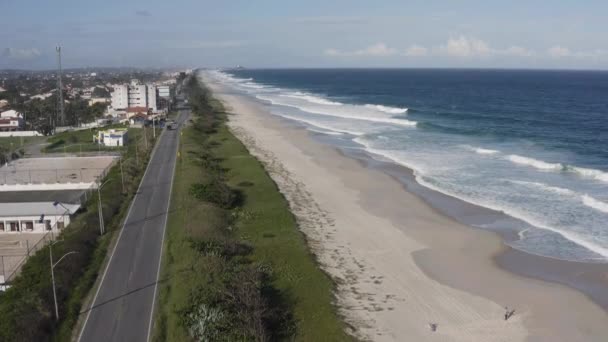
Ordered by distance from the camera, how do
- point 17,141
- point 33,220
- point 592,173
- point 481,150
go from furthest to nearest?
point 17,141
point 481,150
point 592,173
point 33,220

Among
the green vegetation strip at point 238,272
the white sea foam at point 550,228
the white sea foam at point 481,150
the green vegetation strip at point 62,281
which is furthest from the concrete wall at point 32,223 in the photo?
the white sea foam at point 481,150

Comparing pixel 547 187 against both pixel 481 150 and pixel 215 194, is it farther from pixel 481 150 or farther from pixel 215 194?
pixel 215 194

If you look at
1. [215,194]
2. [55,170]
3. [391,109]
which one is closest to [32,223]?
[215,194]

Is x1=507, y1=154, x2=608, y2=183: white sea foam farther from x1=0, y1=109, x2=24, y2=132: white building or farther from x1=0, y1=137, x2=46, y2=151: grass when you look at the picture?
x1=0, y1=109, x2=24, y2=132: white building

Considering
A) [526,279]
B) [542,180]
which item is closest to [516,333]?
[526,279]

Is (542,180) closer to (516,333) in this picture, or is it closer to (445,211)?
(445,211)

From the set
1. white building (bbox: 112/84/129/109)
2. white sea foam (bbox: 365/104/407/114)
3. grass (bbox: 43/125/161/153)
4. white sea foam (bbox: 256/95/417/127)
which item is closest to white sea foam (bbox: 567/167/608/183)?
white sea foam (bbox: 256/95/417/127)
